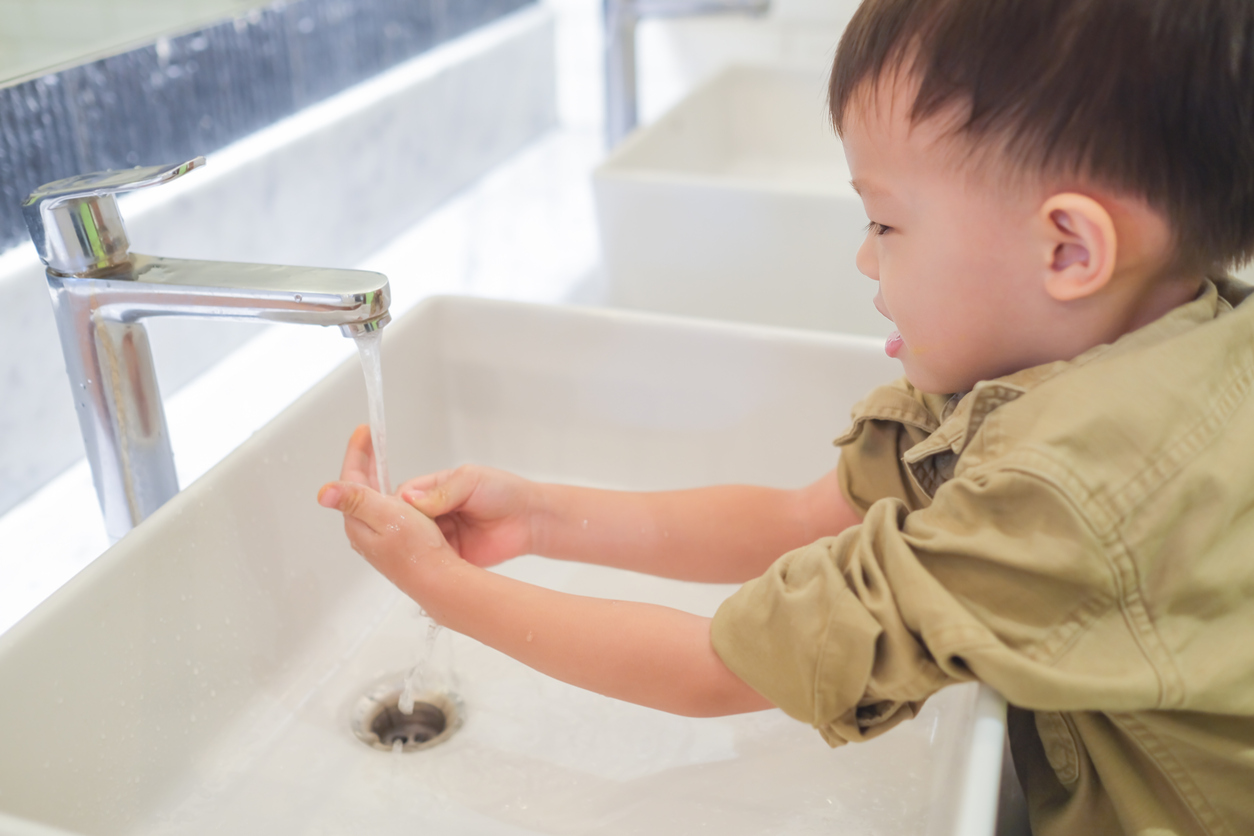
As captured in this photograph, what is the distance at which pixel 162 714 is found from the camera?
1.87ft

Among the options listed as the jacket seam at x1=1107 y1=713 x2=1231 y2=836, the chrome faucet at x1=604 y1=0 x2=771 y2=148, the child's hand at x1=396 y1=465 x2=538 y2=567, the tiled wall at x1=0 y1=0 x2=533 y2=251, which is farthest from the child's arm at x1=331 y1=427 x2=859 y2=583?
the chrome faucet at x1=604 y1=0 x2=771 y2=148

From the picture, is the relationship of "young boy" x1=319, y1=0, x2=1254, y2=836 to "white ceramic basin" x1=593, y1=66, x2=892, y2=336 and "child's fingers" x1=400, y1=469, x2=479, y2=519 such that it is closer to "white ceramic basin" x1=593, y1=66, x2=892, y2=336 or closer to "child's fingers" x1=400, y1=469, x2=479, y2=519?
"child's fingers" x1=400, y1=469, x2=479, y2=519

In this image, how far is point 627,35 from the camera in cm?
119

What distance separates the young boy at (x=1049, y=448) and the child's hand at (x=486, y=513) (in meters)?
0.12

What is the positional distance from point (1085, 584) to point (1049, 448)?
0.18ft

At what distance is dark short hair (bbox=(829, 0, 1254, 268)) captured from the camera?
0.43 metres

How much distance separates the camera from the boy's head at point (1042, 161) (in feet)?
1.43

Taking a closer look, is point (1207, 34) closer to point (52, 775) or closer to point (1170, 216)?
point (1170, 216)

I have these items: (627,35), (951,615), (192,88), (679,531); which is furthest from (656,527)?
(627,35)

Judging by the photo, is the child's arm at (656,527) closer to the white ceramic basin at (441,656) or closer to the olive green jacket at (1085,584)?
the white ceramic basin at (441,656)

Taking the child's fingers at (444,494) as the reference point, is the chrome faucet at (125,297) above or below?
above

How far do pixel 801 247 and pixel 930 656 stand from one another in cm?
59

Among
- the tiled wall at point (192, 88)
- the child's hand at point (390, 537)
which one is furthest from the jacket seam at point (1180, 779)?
the tiled wall at point (192, 88)

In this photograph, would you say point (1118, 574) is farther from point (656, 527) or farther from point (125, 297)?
point (125, 297)
